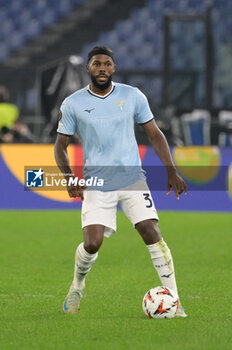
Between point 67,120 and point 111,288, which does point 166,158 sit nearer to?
point 67,120

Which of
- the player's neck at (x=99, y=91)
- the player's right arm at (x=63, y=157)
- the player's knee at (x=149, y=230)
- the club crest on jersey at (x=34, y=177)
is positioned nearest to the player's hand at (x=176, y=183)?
the player's knee at (x=149, y=230)

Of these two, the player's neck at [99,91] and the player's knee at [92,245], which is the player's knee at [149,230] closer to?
the player's knee at [92,245]

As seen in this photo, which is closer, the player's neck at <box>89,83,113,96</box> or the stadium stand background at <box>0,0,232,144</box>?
the player's neck at <box>89,83,113,96</box>

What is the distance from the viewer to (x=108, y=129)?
5895 mm

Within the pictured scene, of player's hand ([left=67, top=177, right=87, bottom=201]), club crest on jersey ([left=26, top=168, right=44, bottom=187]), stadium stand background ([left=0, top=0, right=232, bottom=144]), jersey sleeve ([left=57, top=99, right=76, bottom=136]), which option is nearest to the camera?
player's hand ([left=67, top=177, right=87, bottom=201])

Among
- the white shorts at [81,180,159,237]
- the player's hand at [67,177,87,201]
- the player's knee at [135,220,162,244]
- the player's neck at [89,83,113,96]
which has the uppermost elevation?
the player's neck at [89,83,113,96]

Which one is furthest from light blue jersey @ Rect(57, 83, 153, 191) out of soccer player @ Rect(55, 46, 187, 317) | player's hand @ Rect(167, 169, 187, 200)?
player's hand @ Rect(167, 169, 187, 200)

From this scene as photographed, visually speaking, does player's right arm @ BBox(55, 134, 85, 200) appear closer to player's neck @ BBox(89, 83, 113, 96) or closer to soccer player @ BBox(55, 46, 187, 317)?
soccer player @ BBox(55, 46, 187, 317)

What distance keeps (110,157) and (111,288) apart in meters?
2.02

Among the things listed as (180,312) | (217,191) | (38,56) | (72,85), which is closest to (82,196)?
(180,312)

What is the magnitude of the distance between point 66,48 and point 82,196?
1855 centimetres

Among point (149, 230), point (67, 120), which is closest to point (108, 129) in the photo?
point (67, 120)

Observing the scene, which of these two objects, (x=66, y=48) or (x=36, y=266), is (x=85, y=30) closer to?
(x=66, y=48)

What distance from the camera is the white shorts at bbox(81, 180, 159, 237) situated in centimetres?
591
